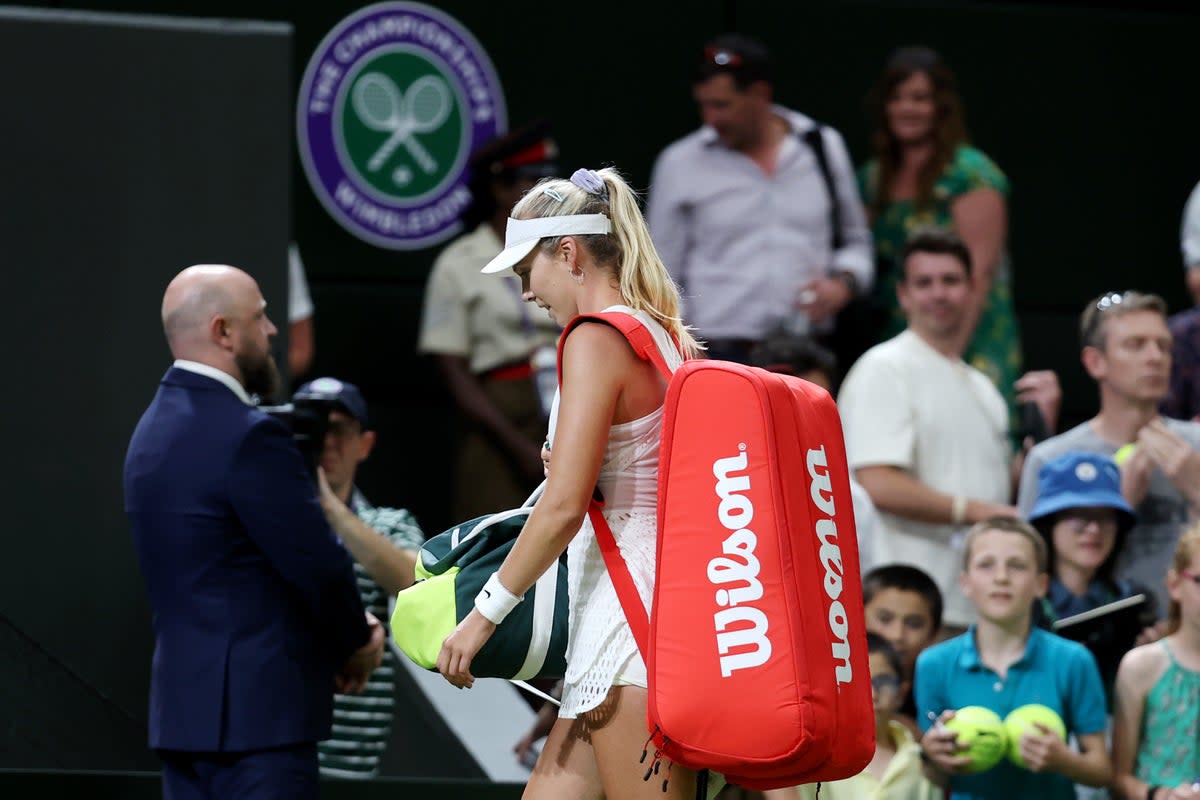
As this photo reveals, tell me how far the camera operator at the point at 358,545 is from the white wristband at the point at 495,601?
1.48 m

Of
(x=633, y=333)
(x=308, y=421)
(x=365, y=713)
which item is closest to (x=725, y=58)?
(x=308, y=421)

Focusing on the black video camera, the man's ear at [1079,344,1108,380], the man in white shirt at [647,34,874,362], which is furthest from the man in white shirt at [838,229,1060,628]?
the black video camera

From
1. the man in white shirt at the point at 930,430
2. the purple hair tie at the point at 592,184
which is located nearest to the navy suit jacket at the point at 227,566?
the purple hair tie at the point at 592,184

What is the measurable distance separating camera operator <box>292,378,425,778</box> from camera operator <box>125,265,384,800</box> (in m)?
0.52

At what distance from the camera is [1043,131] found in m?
8.08

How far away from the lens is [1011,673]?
203 inches

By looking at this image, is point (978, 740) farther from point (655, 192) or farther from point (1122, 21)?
point (1122, 21)

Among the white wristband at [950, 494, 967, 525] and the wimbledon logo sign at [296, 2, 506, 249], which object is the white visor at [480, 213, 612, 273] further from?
the wimbledon logo sign at [296, 2, 506, 249]

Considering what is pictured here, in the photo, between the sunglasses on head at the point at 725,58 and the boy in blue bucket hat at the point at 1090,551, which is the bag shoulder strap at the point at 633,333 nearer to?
the boy in blue bucket hat at the point at 1090,551

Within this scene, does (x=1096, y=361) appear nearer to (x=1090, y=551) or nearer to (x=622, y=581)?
(x=1090, y=551)

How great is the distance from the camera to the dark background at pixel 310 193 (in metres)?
5.05

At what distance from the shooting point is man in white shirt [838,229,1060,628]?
19.0 ft

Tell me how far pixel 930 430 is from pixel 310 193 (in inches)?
97.0

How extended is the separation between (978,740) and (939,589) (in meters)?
0.89
